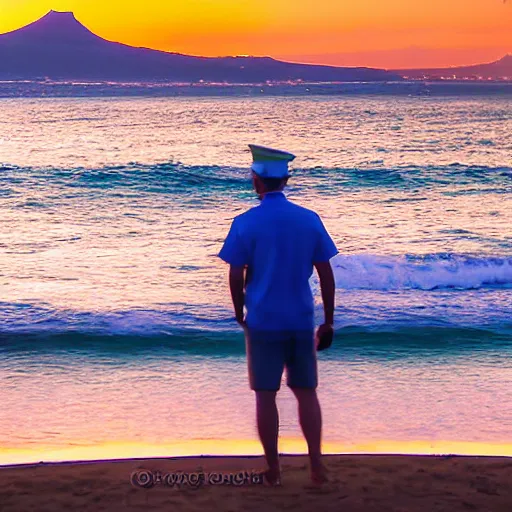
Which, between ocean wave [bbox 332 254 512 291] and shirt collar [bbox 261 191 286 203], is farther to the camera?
ocean wave [bbox 332 254 512 291]

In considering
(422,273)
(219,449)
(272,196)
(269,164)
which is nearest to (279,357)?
(272,196)

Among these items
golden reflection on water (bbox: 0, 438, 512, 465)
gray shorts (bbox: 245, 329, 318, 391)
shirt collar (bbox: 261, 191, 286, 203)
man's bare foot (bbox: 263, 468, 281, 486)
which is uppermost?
shirt collar (bbox: 261, 191, 286, 203)

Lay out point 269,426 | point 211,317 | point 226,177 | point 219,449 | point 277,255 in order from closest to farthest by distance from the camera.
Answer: point 277,255, point 269,426, point 219,449, point 211,317, point 226,177

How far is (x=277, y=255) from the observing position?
414 cm

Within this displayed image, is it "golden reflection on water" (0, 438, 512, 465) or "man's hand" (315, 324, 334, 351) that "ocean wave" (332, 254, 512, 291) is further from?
"man's hand" (315, 324, 334, 351)

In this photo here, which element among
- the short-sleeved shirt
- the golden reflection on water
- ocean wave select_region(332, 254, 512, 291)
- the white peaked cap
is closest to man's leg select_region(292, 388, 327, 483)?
the short-sleeved shirt

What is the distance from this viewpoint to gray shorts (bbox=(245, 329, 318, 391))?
4.19 meters

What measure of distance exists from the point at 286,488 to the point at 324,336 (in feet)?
2.31

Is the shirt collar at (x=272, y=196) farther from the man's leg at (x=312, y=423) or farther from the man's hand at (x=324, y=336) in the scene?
the man's leg at (x=312, y=423)

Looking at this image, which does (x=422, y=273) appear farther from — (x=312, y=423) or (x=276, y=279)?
(x=276, y=279)

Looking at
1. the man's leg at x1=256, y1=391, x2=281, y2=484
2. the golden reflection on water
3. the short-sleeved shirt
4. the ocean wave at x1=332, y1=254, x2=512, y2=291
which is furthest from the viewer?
the ocean wave at x1=332, y1=254, x2=512, y2=291

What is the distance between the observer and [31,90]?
365 ft

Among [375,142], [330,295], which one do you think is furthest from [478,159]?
[330,295]

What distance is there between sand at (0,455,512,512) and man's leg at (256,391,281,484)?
3.3 inches
